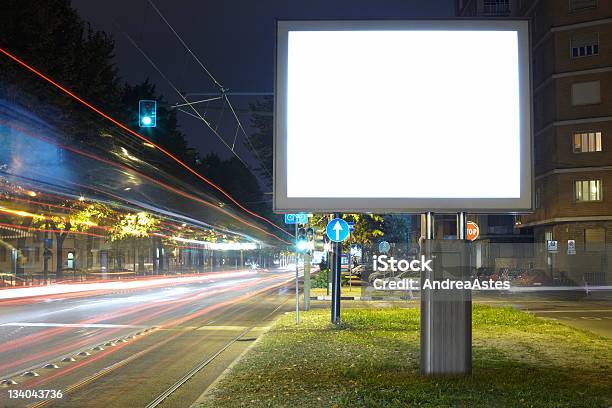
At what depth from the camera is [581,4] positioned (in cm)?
4844

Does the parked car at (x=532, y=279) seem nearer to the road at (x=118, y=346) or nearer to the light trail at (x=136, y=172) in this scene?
the road at (x=118, y=346)

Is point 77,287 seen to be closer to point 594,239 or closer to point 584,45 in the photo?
point 594,239

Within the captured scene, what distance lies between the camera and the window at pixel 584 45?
48.0 metres

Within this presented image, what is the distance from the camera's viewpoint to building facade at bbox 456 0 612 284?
47.4 meters

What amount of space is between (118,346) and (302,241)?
836 cm

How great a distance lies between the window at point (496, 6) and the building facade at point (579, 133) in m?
15.2

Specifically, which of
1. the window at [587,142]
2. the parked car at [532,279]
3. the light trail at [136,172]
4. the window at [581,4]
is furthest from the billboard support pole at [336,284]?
the window at [581,4]

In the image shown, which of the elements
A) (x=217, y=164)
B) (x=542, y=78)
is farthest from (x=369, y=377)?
(x=217, y=164)

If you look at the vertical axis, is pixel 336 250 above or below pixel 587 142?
below

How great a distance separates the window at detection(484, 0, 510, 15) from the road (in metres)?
48.4

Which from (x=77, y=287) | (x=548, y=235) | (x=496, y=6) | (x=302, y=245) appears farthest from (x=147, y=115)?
(x=496, y=6)

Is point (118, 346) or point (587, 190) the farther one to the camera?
point (587, 190)

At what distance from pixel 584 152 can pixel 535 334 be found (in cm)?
3606

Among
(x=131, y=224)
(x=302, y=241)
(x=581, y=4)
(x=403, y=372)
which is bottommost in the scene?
(x=403, y=372)
